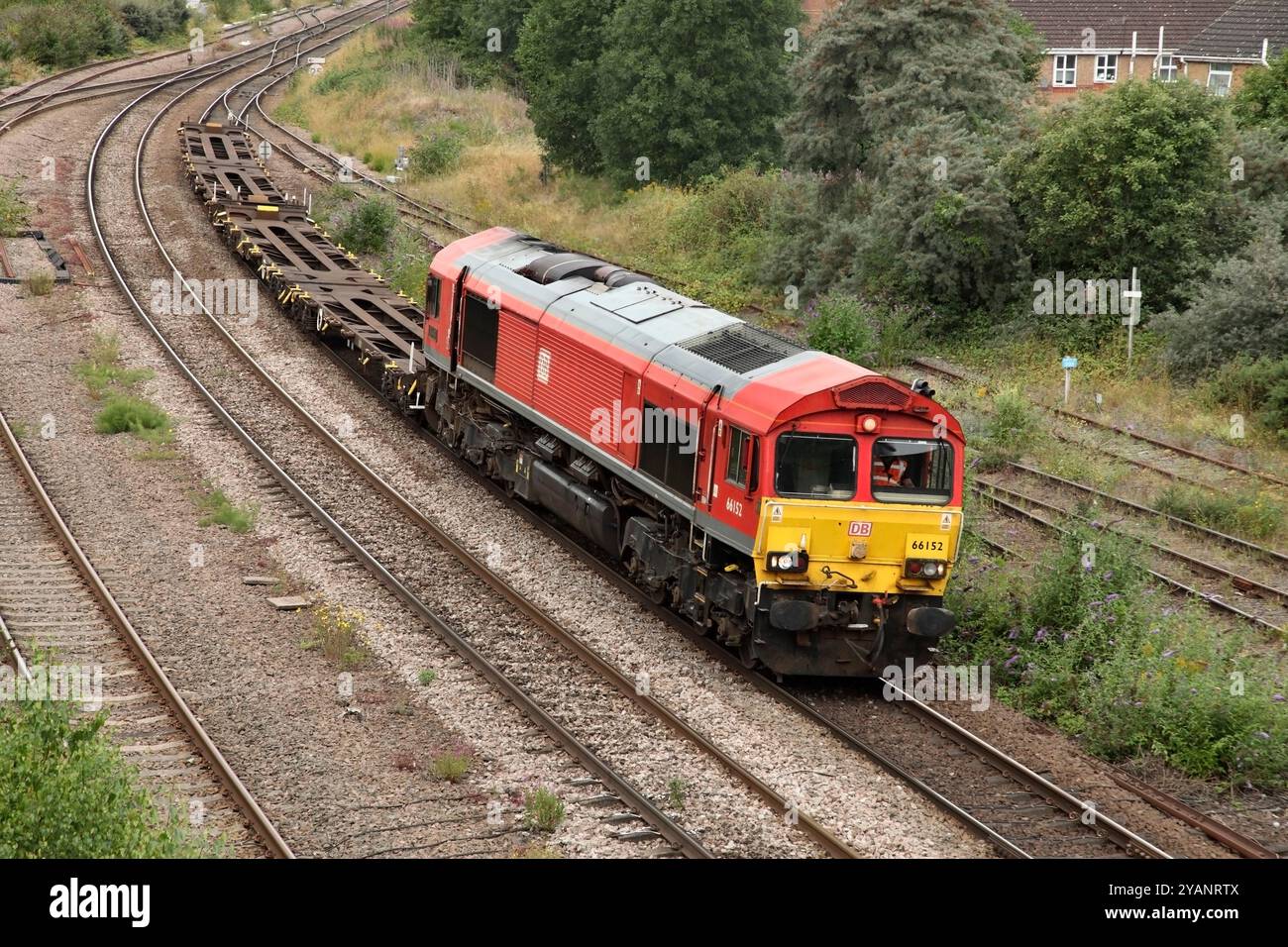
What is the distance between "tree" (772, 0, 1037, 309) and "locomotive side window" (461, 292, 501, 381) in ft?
37.4

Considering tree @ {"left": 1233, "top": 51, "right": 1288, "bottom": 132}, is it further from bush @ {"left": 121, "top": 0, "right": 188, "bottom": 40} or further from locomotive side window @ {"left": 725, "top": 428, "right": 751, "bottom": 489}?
bush @ {"left": 121, "top": 0, "right": 188, "bottom": 40}

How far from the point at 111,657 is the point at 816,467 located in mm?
7459

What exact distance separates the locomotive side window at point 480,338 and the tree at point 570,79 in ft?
78.8

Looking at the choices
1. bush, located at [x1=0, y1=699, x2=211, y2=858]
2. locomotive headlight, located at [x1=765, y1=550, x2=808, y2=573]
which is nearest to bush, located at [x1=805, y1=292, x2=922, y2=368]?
locomotive headlight, located at [x1=765, y1=550, x2=808, y2=573]

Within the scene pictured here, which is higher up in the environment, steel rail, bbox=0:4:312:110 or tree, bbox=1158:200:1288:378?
steel rail, bbox=0:4:312:110

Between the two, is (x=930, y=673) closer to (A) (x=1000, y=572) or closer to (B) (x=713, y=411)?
(A) (x=1000, y=572)

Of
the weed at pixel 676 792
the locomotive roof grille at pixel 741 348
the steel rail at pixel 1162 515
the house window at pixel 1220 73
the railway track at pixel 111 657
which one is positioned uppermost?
the house window at pixel 1220 73

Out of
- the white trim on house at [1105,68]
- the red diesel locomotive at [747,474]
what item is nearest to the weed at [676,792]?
the red diesel locomotive at [747,474]

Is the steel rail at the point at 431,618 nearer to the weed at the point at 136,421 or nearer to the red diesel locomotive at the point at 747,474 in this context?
the weed at the point at 136,421

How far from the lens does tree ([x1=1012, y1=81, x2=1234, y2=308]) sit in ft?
85.2

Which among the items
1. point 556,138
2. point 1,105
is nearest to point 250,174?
point 556,138

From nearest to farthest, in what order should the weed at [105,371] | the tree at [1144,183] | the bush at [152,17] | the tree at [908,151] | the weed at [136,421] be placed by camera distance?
the weed at [136,421] → the weed at [105,371] → the tree at [1144,183] → the tree at [908,151] → the bush at [152,17]

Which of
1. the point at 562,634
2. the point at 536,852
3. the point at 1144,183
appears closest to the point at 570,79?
the point at 1144,183

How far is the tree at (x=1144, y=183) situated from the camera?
2597cm
